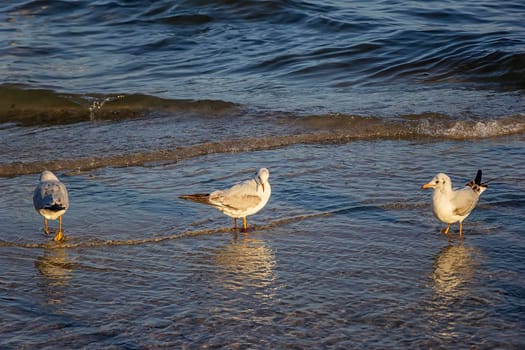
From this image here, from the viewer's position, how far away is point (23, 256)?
245 inches

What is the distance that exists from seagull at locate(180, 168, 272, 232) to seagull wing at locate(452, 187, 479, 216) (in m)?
1.49

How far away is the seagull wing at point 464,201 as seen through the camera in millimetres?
6688

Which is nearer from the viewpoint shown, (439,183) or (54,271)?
(54,271)

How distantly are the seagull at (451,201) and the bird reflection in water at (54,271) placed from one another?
9.14 ft

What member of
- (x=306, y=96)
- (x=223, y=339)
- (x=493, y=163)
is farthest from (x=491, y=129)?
(x=223, y=339)

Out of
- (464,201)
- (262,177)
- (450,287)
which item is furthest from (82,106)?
(450,287)

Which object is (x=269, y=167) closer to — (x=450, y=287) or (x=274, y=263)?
(x=274, y=263)

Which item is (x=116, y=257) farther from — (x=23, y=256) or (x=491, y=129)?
(x=491, y=129)

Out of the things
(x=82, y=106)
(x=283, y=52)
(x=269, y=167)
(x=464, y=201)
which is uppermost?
(x=283, y=52)

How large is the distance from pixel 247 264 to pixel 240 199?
33.1 inches

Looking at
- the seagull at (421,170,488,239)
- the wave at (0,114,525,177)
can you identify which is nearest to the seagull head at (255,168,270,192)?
the seagull at (421,170,488,239)

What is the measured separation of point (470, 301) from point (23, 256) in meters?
3.12

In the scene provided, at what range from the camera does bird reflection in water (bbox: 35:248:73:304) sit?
5.49 meters

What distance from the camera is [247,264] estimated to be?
6105mm
